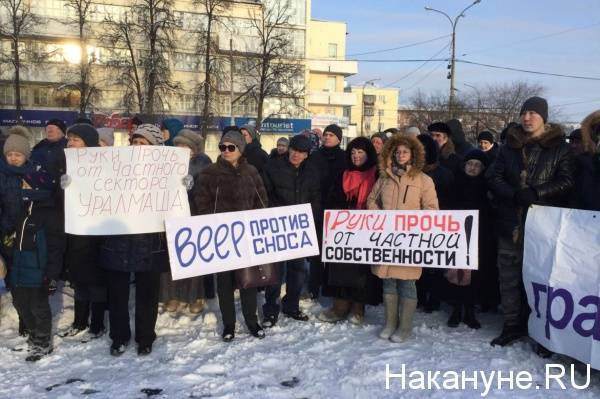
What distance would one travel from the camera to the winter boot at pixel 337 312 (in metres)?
5.90

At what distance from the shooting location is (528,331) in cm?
502

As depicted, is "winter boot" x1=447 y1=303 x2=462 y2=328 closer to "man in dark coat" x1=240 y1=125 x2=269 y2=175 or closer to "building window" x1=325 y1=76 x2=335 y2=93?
"man in dark coat" x1=240 y1=125 x2=269 y2=175

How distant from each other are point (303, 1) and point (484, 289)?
50.5m

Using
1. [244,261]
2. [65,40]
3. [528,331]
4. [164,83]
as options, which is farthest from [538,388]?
[65,40]

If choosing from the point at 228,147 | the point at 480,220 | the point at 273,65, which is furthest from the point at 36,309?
the point at 273,65

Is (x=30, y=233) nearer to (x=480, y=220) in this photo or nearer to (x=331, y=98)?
(x=480, y=220)

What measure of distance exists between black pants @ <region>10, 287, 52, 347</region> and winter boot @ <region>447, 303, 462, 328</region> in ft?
13.1

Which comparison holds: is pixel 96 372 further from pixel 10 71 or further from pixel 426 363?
pixel 10 71

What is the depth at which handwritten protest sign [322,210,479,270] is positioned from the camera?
5125mm

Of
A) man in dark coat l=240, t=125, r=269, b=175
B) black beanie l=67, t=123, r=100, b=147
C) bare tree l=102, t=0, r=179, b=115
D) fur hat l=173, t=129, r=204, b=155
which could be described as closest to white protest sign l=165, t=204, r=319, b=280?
black beanie l=67, t=123, r=100, b=147

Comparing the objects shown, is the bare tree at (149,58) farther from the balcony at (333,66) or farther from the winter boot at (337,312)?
the winter boot at (337,312)

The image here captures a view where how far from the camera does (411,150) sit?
17.3ft

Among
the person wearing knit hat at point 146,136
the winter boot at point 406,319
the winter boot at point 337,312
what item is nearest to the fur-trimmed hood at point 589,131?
the winter boot at point 406,319

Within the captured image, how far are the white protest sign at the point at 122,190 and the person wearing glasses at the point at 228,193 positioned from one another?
336 millimetres
